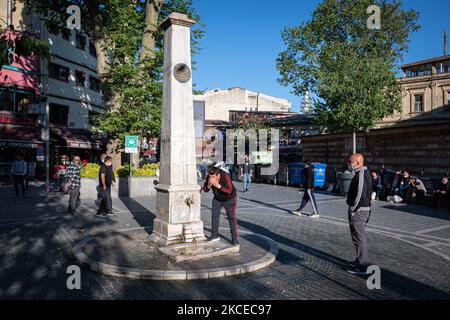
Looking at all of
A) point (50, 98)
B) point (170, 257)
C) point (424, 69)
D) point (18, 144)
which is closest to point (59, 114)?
point (50, 98)

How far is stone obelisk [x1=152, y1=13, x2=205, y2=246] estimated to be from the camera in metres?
6.87

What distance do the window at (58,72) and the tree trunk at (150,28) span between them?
38.5ft

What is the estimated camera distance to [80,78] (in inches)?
1156

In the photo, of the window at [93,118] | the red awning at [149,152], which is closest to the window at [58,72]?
the window at [93,118]

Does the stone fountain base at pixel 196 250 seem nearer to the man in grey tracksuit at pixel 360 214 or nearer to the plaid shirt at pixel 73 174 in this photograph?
the man in grey tracksuit at pixel 360 214

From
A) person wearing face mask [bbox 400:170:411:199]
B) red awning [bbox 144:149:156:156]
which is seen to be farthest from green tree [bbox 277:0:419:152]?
red awning [bbox 144:149:156:156]

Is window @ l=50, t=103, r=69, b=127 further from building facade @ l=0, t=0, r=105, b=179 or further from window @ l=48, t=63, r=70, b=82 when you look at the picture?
window @ l=48, t=63, r=70, b=82

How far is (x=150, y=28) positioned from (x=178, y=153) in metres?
12.2

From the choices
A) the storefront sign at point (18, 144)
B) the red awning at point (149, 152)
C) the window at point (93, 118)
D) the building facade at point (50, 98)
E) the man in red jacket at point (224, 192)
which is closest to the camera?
the man in red jacket at point (224, 192)

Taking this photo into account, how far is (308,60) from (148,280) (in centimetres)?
3034

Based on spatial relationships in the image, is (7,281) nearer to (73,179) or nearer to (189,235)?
(189,235)

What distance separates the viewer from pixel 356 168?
19.4ft

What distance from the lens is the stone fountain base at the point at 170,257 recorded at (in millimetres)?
5328

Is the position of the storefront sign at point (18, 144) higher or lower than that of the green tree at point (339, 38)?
lower
